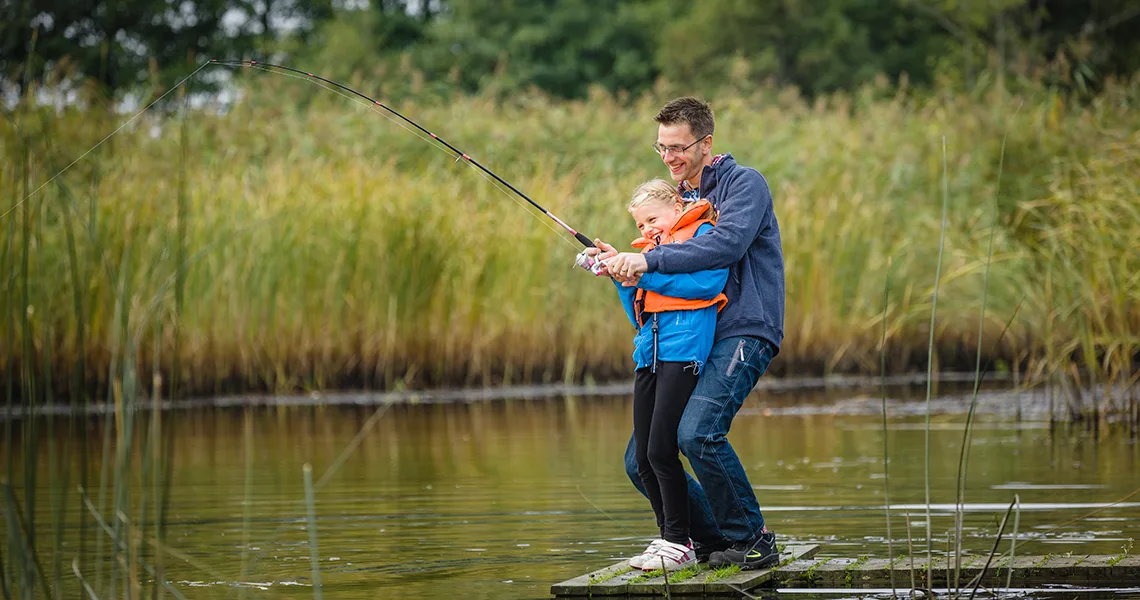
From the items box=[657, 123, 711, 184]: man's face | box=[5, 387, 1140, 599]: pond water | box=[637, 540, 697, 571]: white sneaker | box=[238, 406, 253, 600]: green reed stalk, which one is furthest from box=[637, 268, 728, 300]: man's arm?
box=[238, 406, 253, 600]: green reed stalk

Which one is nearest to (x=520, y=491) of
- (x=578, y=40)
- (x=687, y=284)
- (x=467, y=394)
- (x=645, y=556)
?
(x=645, y=556)

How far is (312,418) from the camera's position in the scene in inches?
450

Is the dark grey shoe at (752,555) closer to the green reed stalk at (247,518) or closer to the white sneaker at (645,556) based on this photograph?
the white sneaker at (645,556)

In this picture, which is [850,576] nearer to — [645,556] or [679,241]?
[645,556]

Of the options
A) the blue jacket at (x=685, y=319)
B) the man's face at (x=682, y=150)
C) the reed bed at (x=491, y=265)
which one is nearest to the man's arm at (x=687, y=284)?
the blue jacket at (x=685, y=319)

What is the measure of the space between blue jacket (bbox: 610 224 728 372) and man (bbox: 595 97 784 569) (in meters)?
0.05

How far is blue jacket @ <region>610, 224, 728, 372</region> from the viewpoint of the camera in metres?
5.05

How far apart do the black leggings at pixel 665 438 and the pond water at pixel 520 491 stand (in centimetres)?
45

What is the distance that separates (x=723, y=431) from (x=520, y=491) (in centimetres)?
281

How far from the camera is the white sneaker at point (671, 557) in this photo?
5191 mm

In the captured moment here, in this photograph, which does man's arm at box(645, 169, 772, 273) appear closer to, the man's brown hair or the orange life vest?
the orange life vest

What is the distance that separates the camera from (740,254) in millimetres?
5031

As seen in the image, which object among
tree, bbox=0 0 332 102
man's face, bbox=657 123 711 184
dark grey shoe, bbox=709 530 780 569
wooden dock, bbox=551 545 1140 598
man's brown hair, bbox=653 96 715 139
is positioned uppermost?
tree, bbox=0 0 332 102

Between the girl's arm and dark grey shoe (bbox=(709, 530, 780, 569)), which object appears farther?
dark grey shoe (bbox=(709, 530, 780, 569))
